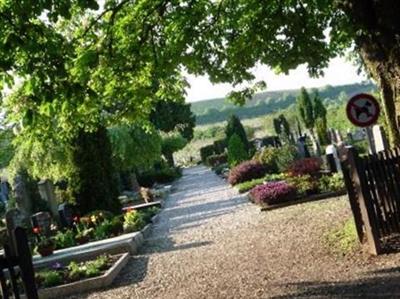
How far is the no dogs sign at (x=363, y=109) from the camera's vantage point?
35.7 feet

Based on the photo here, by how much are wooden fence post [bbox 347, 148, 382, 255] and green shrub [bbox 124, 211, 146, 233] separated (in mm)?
8717

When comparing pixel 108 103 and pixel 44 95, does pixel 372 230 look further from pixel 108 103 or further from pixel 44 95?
pixel 108 103

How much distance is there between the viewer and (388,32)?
6.62 meters

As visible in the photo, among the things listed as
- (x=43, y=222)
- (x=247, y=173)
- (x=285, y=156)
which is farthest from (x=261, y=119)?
(x=43, y=222)

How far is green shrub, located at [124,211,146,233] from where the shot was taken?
17.0 metres

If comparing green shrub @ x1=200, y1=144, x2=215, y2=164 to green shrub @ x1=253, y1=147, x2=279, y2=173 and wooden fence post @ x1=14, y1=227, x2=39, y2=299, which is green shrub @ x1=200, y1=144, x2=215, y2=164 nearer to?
green shrub @ x1=253, y1=147, x2=279, y2=173

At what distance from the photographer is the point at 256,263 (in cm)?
998

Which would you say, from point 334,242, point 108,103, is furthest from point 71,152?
point 334,242

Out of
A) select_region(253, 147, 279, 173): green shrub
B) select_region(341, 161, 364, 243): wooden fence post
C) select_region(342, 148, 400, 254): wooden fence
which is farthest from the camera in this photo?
select_region(253, 147, 279, 173): green shrub

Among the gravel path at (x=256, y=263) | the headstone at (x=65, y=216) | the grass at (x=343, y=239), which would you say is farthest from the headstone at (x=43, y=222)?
the grass at (x=343, y=239)

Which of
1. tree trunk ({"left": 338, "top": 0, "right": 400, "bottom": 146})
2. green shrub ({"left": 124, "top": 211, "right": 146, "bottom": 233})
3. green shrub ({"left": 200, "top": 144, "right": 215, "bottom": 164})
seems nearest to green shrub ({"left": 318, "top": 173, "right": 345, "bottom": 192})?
green shrub ({"left": 124, "top": 211, "right": 146, "bottom": 233})

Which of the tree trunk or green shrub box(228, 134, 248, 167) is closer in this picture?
the tree trunk

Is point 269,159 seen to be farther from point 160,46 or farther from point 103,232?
point 160,46

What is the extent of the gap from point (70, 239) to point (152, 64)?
6580mm
